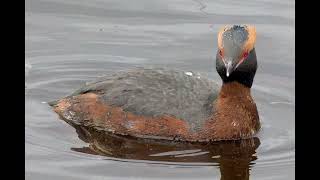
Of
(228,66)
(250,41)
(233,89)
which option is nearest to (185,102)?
(233,89)

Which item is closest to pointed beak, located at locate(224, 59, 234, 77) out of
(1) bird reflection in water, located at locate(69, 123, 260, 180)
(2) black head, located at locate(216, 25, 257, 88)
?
(2) black head, located at locate(216, 25, 257, 88)

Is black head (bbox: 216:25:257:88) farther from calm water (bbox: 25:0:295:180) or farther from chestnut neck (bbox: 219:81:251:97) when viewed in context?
Answer: calm water (bbox: 25:0:295:180)

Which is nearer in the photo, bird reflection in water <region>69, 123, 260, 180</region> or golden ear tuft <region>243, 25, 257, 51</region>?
bird reflection in water <region>69, 123, 260, 180</region>

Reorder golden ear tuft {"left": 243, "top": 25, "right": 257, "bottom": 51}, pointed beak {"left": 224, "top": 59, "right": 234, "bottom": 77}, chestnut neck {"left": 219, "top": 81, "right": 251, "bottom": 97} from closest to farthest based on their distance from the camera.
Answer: pointed beak {"left": 224, "top": 59, "right": 234, "bottom": 77}
golden ear tuft {"left": 243, "top": 25, "right": 257, "bottom": 51}
chestnut neck {"left": 219, "top": 81, "right": 251, "bottom": 97}

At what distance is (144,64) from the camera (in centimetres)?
1294

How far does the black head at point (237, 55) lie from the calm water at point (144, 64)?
794mm

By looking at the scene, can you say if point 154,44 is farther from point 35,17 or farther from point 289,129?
point 289,129

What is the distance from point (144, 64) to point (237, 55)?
2564 millimetres

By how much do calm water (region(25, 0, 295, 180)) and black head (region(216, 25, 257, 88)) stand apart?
0.79 meters

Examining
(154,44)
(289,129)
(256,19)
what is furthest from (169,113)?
(256,19)

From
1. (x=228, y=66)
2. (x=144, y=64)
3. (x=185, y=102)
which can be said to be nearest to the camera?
(x=228, y=66)

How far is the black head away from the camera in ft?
34.8

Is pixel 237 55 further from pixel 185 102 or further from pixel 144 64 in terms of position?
pixel 144 64

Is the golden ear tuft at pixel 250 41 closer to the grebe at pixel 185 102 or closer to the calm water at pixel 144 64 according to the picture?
the grebe at pixel 185 102
